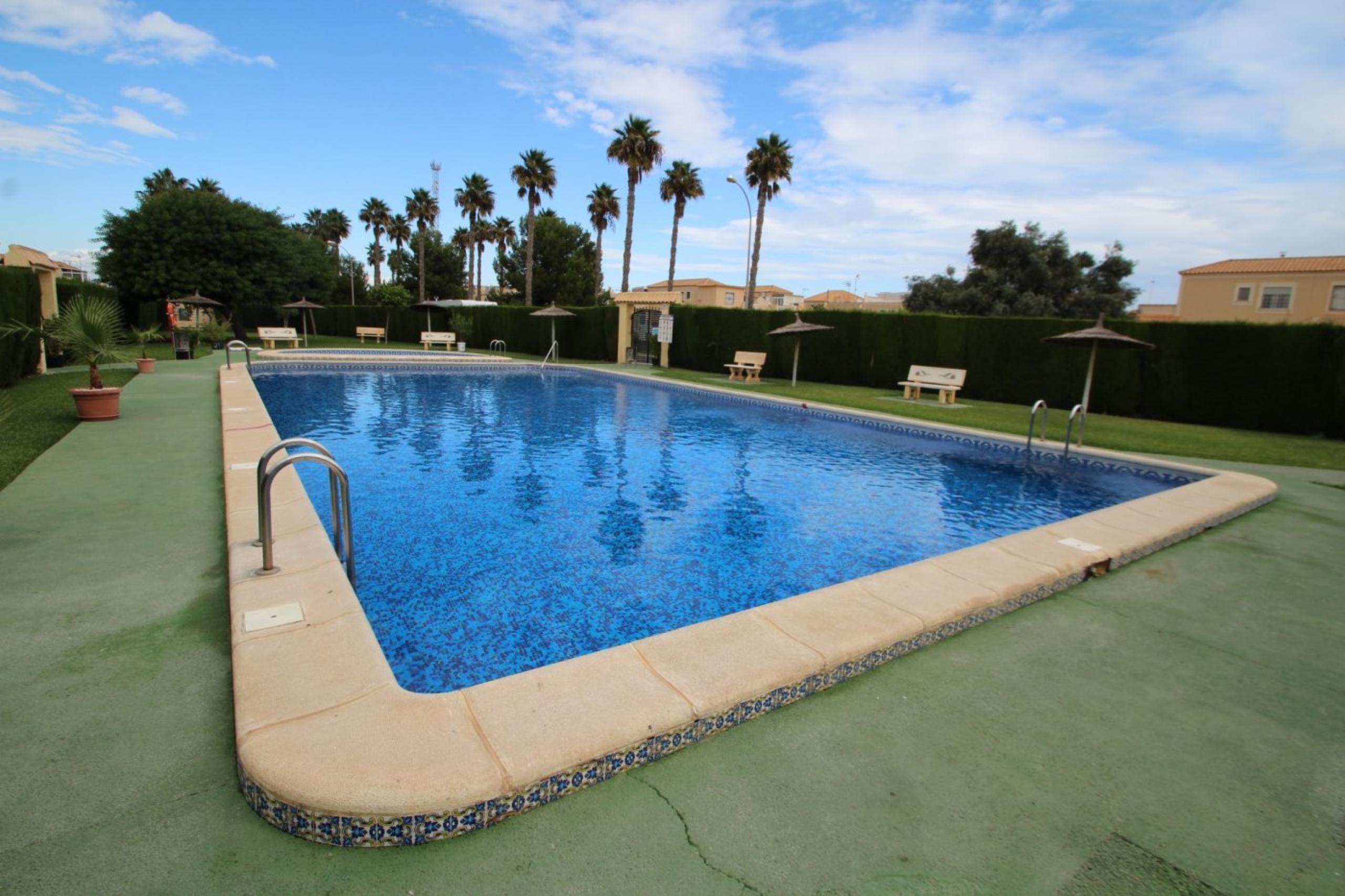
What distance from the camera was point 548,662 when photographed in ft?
12.5

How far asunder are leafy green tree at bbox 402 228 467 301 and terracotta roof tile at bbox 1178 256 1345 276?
5327 cm

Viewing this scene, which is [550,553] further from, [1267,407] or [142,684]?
[1267,407]

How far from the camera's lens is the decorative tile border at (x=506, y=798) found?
2.00 metres

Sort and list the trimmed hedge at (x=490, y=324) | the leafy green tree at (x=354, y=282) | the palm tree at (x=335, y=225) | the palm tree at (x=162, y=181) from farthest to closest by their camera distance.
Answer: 1. the leafy green tree at (x=354, y=282)
2. the palm tree at (x=335, y=225)
3. the palm tree at (x=162, y=181)
4. the trimmed hedge at (x=490, y=324)

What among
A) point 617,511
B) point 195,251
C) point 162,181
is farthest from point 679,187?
point 162,181

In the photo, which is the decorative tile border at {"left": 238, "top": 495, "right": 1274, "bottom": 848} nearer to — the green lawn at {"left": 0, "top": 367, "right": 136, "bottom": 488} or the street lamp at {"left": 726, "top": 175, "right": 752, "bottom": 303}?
the green lawn at {"left": 0, "top": 367, "right": 136, "bottom": 488}

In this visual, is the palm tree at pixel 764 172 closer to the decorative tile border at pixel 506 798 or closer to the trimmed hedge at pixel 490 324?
the trimmed hedge at pixel 490 324

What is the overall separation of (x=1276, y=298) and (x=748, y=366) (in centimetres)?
3383

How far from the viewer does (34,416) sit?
9.12 meters

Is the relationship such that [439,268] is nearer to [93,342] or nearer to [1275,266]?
[93,342]

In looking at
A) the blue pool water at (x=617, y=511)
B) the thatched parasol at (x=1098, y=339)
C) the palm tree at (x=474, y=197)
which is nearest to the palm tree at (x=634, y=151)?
the palm tree at (x=474, y=197)

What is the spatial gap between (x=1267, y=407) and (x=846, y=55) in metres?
11.5

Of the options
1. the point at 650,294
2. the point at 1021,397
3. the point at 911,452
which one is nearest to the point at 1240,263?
the point at 1021,397

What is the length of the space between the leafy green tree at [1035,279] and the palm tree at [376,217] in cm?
4584
